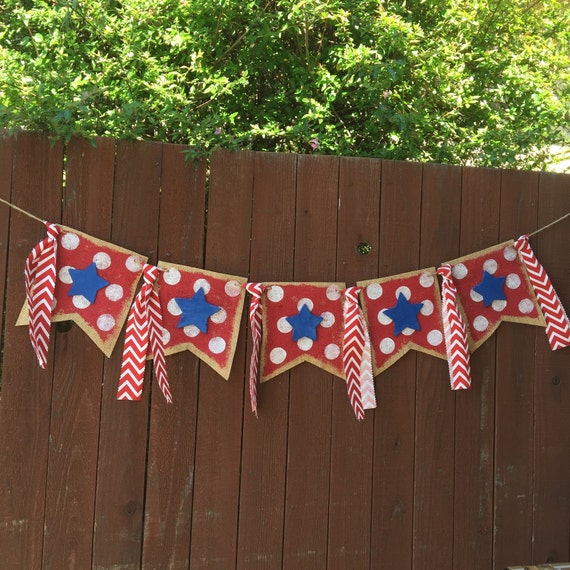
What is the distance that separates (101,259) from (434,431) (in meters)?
1.43

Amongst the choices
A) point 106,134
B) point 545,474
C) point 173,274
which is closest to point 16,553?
point 173,274

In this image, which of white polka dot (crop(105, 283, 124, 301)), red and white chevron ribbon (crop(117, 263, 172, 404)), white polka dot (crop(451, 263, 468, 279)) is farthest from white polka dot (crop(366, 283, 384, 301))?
white polka dot (crop(105, 283, 124, 301))

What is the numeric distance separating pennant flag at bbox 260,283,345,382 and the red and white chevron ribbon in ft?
1.23

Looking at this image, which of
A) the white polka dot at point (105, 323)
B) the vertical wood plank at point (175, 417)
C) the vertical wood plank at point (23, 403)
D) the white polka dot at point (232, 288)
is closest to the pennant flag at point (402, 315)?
the white polka dot at point (232, 288)

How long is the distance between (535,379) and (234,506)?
1.32 metres

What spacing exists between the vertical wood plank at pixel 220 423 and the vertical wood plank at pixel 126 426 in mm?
197

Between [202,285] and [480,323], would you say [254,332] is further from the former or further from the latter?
[480,323]

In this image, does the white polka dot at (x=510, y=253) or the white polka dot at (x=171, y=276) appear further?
the white polka dot at (x=510, y=253)

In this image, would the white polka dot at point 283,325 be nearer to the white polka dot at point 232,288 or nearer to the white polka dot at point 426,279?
the white polka dot at point 232,288

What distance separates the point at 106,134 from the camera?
2453 millimetres

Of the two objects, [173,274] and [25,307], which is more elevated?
[173,274]

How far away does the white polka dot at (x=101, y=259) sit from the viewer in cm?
217

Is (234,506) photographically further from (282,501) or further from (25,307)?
(25,307)

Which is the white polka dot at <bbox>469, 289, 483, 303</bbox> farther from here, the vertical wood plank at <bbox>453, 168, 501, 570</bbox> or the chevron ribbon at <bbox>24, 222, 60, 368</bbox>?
the chevron ribbon at <bbox>24, 222, 60, 368</bbox>
